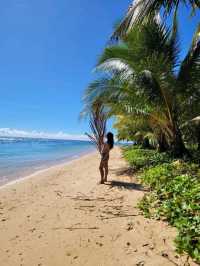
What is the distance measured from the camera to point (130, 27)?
18.8ft

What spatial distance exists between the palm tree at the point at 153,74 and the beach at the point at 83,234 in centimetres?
506

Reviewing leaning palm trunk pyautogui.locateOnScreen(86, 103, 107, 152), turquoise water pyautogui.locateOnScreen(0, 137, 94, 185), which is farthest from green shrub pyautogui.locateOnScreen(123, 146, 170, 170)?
turquoise water pyautogui.locateOnScreen(0, 137, 94, 185)

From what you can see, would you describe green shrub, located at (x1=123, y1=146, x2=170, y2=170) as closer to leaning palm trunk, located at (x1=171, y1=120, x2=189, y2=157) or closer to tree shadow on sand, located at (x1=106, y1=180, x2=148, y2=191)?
leaning palm trunk, located at (x1=171, y1=120, x2=189, y2=157)

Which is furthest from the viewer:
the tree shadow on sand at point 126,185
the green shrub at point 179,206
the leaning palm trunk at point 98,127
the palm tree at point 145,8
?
the leaning palm trunk at point 98,127

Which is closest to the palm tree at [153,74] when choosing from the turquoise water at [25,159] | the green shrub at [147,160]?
the green shrub at [147,160]

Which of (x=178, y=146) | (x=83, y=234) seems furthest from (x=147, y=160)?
(x=83, y=234)

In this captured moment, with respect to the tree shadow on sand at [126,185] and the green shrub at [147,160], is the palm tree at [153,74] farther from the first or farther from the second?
the tree shadow on sand at [126,185]

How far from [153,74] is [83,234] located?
727cm

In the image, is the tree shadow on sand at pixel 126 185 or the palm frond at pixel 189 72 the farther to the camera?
the palm frond at pixel 189 72

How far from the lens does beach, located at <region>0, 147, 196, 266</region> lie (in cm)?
316

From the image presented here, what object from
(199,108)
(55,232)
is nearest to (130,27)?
(55,232)

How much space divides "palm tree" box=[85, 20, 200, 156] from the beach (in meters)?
5.06

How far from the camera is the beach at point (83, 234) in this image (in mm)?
3164

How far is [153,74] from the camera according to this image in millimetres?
9578
